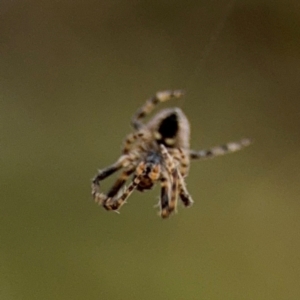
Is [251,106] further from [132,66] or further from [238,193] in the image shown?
[132,66]

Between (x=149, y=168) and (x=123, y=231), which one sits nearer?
(x=149, y=168)

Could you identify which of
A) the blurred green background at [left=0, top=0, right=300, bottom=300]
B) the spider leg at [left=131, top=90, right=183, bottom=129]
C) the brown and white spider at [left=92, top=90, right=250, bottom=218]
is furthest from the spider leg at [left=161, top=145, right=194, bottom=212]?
the blurred green background at [left=0, top=0, right=300, bottom=300]

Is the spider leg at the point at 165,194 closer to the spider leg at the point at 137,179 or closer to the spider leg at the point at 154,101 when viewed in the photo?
the spider leg at the point at 137,179

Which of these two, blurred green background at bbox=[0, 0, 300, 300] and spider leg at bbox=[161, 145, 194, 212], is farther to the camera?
blurred green background at bbox=[0, 0, 300, 300]

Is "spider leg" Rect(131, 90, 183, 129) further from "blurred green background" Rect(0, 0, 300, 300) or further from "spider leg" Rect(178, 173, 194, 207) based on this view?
"blurred green background" Rect(0, 0, 300, 300)

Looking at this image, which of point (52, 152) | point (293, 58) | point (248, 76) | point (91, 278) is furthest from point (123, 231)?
point (293, 58)

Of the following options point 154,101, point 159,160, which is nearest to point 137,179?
point 159,160
